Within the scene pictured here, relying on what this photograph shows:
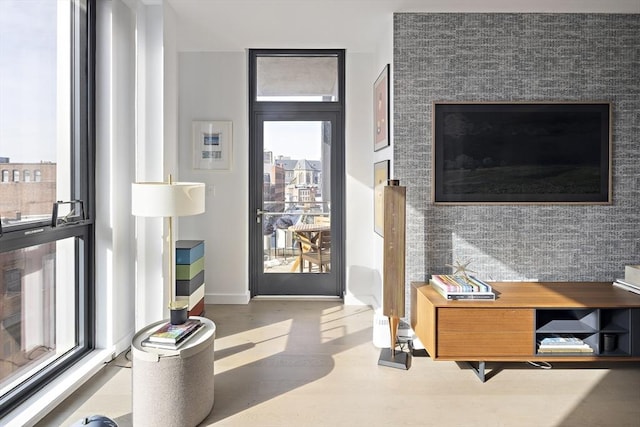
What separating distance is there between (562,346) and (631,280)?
0.83m

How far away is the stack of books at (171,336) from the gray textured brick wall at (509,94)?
5.53 ft

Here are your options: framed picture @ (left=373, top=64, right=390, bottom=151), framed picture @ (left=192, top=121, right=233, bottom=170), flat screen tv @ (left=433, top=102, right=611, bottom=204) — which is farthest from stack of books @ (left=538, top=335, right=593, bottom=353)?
framed picture @ (left=192, top=121, right=233, bottom=170)

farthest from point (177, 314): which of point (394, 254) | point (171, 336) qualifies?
point (394, 254)

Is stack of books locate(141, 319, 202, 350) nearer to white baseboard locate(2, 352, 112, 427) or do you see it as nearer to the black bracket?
white baseboard locate(2, 352, 112, 427)

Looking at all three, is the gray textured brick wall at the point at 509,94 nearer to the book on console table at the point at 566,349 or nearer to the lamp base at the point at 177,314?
the book on console table at the point at 566,349

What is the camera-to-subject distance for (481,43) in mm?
3252

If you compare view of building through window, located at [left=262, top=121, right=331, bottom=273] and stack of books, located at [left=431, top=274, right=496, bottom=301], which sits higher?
view of building through window, located at [left=262, top=121, right=331, bottom=273]

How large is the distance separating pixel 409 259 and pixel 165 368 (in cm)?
189

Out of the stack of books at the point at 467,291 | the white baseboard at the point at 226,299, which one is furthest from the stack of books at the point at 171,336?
the white baseboard at the point at 226,299

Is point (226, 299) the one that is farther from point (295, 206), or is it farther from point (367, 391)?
point (367, 391)

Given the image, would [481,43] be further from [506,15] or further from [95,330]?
[95,330]

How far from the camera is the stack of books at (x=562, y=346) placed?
2.71 metres

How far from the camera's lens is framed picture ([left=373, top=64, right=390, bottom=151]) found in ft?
11.5

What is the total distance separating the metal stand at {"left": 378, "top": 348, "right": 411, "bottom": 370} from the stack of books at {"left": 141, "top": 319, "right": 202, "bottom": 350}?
1277 millimetres
